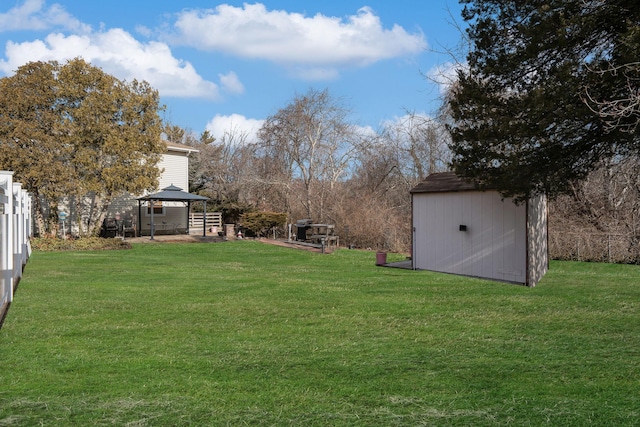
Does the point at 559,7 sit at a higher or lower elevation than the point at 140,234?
higher

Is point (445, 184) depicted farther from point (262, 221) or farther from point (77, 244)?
point (262, 221)

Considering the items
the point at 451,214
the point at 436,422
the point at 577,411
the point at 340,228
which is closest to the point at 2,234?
the point at 436,422

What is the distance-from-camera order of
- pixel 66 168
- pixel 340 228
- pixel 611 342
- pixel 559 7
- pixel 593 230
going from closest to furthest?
pixel 611 342
pixel 559 7
pixel 593 230
pixel 66 168
pixel 340 228

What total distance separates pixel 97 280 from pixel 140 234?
1579 centimetres

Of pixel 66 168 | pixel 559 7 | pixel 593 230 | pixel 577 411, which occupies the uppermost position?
pixel 559 7

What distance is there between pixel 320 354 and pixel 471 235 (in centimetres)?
845

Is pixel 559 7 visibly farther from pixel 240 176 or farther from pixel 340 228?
pixel 240 176

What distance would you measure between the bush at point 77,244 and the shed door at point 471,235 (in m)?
12.7

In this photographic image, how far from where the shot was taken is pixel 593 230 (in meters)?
17.9

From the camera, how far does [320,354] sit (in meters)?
5.90

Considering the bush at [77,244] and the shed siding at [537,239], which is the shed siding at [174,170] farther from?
the shed siding at [537,239]

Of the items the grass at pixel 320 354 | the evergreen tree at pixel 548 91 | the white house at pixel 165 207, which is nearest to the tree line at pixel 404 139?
the evergreen tree at pixel 548 91

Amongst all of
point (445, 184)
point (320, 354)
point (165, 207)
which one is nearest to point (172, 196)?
point (165, 207)

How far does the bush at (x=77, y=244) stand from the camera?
21031mm
